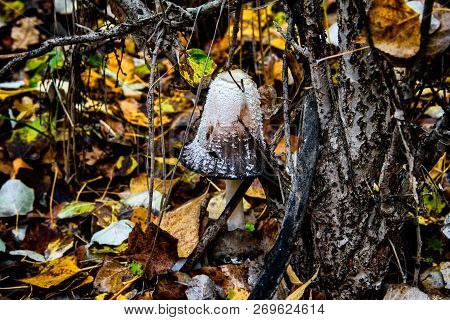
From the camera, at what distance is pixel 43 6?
127 inches

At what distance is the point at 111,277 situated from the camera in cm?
150

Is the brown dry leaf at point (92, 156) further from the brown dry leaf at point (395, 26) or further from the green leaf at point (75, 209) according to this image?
the brown dry leaf at point (395, 26)

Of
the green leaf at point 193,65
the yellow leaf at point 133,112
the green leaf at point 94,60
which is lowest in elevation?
the yellow leaf at point 133,112

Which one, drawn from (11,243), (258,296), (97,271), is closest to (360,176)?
(258,296)

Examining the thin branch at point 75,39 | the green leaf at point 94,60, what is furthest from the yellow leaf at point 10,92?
the thin branch at point 75,39

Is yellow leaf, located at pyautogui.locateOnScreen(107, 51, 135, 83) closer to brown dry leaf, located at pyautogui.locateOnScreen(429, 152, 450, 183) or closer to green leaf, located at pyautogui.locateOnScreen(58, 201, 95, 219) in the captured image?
green leaf, located at pyautogui.locateOnScreen(58, 201, 95, 219)

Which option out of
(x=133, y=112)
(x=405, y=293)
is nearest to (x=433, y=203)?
(x=405, y=293)

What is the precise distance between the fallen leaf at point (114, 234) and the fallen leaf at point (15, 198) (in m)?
0.44

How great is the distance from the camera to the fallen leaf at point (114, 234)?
1658mm

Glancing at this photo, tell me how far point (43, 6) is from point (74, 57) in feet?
5.23

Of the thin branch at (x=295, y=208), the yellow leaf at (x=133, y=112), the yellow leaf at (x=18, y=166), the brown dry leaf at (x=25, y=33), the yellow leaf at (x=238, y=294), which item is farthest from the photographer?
the brown dry leaf at (x=25, y=33)

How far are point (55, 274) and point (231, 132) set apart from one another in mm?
686

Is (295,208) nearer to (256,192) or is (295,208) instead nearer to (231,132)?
(231,132)

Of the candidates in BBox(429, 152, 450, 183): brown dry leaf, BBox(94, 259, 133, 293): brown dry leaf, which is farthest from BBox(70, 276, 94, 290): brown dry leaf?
BBox(429, 152, 450, 183): brown dry leaf
